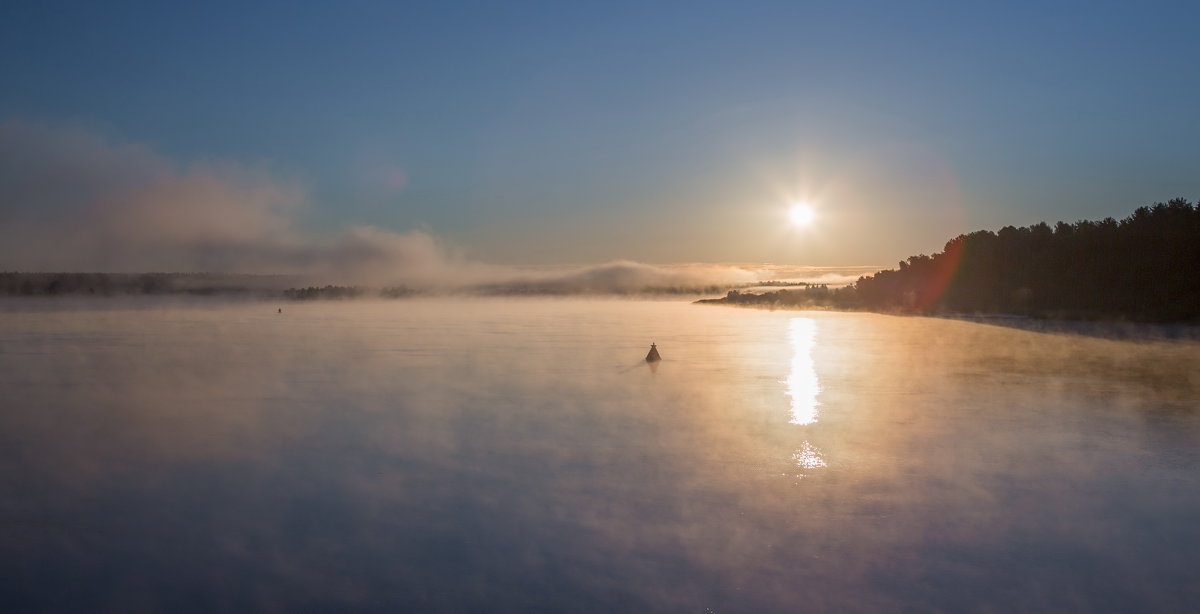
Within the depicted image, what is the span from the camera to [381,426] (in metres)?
17.6

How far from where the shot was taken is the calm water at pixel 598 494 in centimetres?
834

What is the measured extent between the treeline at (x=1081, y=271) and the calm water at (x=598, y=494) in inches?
2094

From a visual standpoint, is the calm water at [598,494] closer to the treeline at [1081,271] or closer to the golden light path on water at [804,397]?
the golden light path on water at [804,397]

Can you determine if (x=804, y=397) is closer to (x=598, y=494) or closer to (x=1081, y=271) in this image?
(x=598, y=494)

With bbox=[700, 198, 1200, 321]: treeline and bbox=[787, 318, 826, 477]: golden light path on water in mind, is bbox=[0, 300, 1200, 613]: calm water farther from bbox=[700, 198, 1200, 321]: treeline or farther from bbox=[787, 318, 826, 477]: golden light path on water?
bbox=[700, 198, 1200, 321]: treeline

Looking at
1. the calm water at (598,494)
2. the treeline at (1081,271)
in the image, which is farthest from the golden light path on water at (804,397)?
the treeline at (1081,271)

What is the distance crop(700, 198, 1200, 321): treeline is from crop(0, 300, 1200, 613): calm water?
175 ft

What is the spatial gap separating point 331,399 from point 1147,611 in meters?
18.5

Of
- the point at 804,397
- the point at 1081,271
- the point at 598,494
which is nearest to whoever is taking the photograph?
the point at 598,494

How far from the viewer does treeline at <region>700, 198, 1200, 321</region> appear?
68062 mm

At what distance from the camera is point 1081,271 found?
258 ft

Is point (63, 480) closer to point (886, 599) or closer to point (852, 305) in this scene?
point (886, 599)

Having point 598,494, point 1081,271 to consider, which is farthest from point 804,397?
point 1081,271

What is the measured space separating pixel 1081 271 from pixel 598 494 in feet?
267
